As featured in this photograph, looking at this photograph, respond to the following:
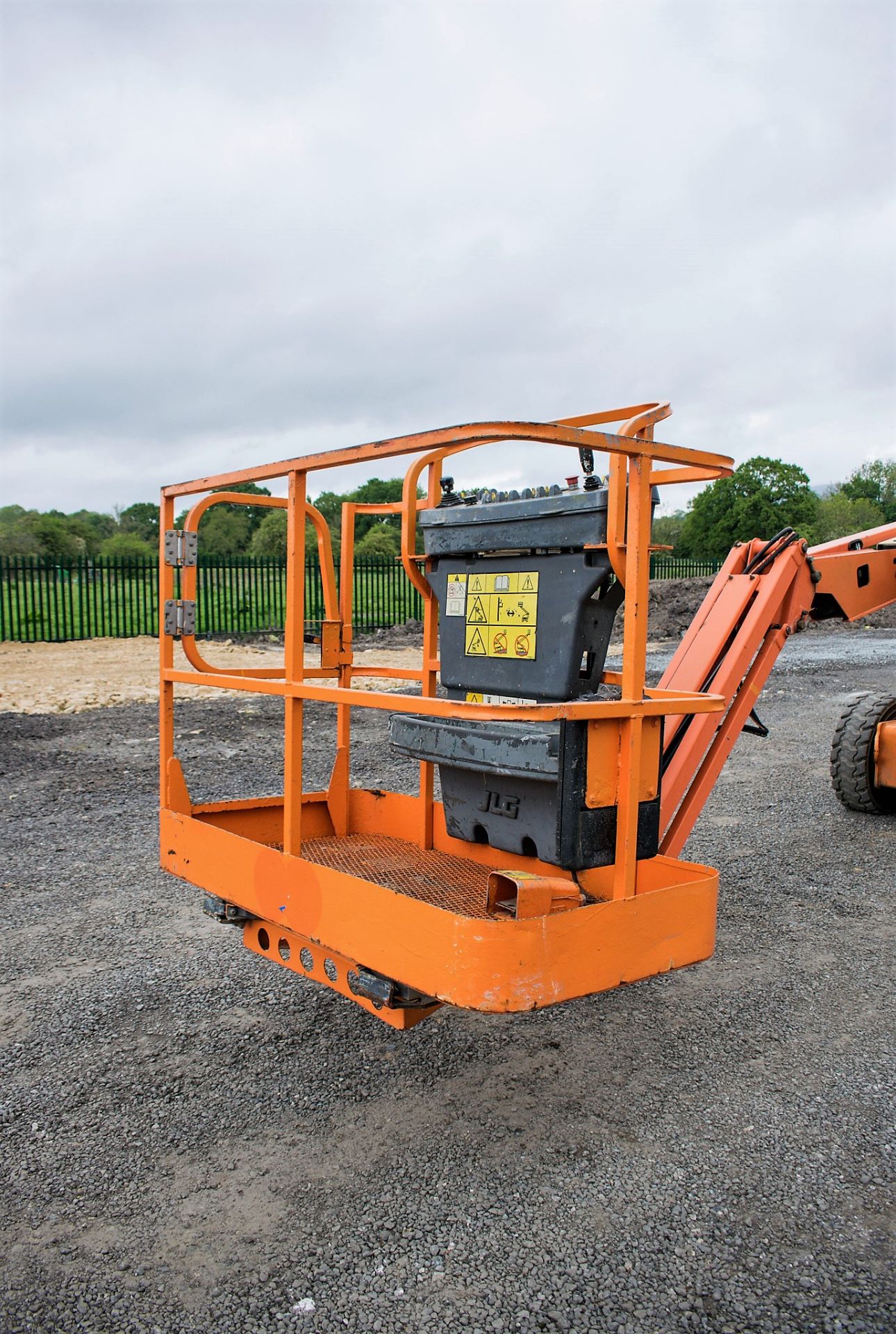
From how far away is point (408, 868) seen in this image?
3.89 metres

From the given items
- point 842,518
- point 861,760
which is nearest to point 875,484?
point 842,518

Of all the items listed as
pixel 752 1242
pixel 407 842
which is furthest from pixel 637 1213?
pixel 407 842

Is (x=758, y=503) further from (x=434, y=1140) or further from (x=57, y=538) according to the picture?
(x=434, y=1140)

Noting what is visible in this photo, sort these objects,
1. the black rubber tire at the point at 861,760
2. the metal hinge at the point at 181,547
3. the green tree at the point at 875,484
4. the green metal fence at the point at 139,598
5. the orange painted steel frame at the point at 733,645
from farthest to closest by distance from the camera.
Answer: the green tree at the point at 875,484 < the green metal fence at the point at 139,598 < the black rubber tire at the point at 861,760 < the orange painted steel frame at the point at 733,645 < the metal hinge at the point at 181,547

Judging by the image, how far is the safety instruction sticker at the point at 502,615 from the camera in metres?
3.10

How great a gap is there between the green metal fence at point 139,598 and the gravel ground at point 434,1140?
1584 cm

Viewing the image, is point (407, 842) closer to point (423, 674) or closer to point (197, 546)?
point (423, 674)

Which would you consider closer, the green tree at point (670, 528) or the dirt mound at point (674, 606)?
the dirt mound at point (674, 606)

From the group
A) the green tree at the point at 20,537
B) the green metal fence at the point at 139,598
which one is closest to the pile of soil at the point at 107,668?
the green metal fence at the point at 139,598

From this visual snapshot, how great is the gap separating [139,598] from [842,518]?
46011 millimetres

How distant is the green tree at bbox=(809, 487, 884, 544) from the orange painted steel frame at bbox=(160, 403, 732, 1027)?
49.6 meters

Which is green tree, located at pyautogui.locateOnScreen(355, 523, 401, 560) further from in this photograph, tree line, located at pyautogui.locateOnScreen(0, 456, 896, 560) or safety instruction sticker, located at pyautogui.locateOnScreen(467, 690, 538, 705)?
safety instruction sticker, located at pyautogui.locateOnScreen(467, 690, 538, 705)

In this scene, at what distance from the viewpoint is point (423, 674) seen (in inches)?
154

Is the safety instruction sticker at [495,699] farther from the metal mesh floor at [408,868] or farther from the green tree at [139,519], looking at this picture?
the green tree at [139,519]
